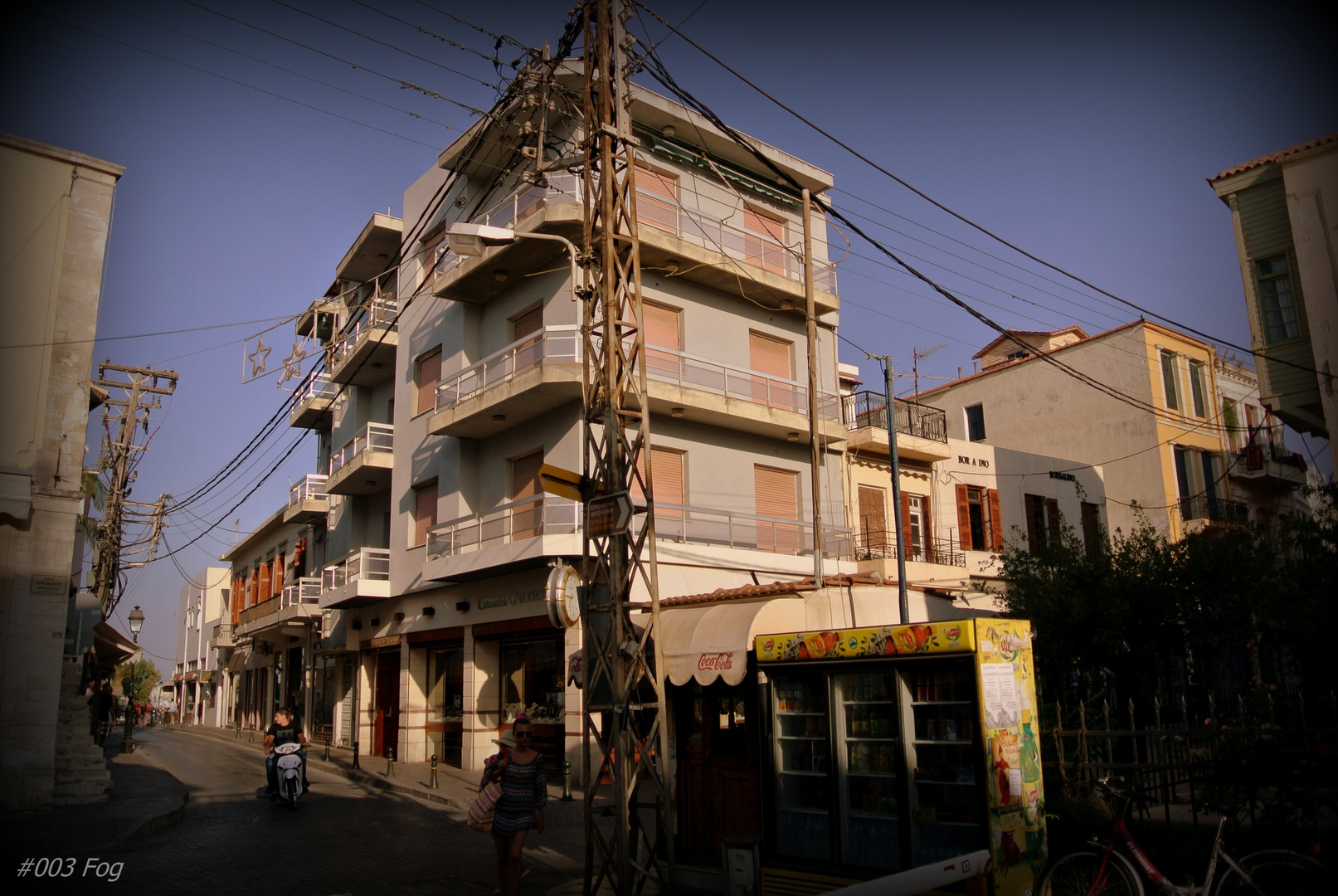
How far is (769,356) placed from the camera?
22.6 m

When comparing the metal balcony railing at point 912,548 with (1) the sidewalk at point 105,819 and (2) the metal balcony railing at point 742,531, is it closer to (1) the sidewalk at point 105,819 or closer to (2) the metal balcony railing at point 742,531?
(2) the metal balcony railing at point 742,531

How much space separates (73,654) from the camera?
17844 mm

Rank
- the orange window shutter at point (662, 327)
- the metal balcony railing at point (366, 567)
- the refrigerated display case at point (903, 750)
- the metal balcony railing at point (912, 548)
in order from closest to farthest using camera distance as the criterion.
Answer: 1. the refrigerated display case at point (903, 750)
2. the orange window shutter at point (662, 327)
3. the metal balcony railing at point (912, 548)
4. the metal balcony railing at point (366, 567)

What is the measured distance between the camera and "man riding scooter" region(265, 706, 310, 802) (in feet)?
51.1

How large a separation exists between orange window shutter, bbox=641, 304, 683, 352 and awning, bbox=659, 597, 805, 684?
10601 millimetres

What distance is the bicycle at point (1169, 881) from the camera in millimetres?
5938

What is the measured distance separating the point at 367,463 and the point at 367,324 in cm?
483

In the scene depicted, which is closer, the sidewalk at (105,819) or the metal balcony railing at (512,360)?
the sidewalk at (105,819)

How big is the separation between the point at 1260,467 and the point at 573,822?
26.9 metres

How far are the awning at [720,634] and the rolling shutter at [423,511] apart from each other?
13.8 meters

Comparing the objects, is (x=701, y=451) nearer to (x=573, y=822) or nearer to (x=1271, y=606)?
(x=573, y=822)

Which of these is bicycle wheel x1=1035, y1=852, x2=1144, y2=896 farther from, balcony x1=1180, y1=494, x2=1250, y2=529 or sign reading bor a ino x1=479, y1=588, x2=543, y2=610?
balcony x1=1180, y1=494, x2=1250, y2=529

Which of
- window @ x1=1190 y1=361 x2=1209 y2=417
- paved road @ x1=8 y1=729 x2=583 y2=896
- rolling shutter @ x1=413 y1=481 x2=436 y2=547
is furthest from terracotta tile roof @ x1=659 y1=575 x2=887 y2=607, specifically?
window @ x1=1190 y1=361 x2=1209 y2=417

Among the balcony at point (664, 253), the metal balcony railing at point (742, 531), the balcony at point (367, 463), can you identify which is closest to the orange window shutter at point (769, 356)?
the balcony at point (664, 253)
